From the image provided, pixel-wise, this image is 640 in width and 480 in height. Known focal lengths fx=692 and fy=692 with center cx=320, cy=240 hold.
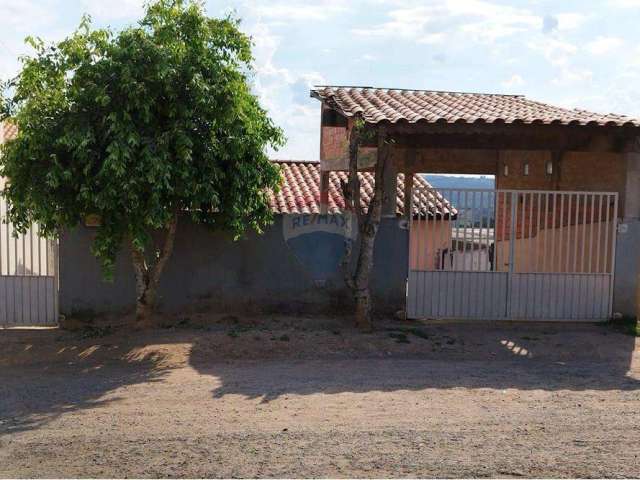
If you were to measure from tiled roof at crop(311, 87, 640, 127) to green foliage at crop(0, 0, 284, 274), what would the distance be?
2.17m

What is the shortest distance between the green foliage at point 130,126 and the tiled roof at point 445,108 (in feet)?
7.12

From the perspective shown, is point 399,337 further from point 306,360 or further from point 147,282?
point 147,282

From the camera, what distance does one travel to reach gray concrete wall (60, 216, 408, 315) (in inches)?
408

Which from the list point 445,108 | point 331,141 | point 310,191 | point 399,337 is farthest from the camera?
point 310,191

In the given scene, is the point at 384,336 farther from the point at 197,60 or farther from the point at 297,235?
the point at 197,60

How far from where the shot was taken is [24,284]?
391 inches

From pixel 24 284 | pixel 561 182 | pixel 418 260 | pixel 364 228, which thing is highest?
pixel 561 182

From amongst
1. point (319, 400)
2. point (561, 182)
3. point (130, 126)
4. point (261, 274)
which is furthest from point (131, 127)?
point (561, 182)

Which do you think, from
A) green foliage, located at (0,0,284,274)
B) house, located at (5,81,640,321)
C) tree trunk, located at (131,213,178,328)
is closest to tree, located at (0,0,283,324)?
green foliage, located at (0,0,284,274)

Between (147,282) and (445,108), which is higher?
(445,108)

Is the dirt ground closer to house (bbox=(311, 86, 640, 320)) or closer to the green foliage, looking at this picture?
house (bbox=(311, 86, 640, 320))

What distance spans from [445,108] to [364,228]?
2969 mm

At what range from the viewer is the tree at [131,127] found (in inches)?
326

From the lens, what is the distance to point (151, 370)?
7832 millimetres
